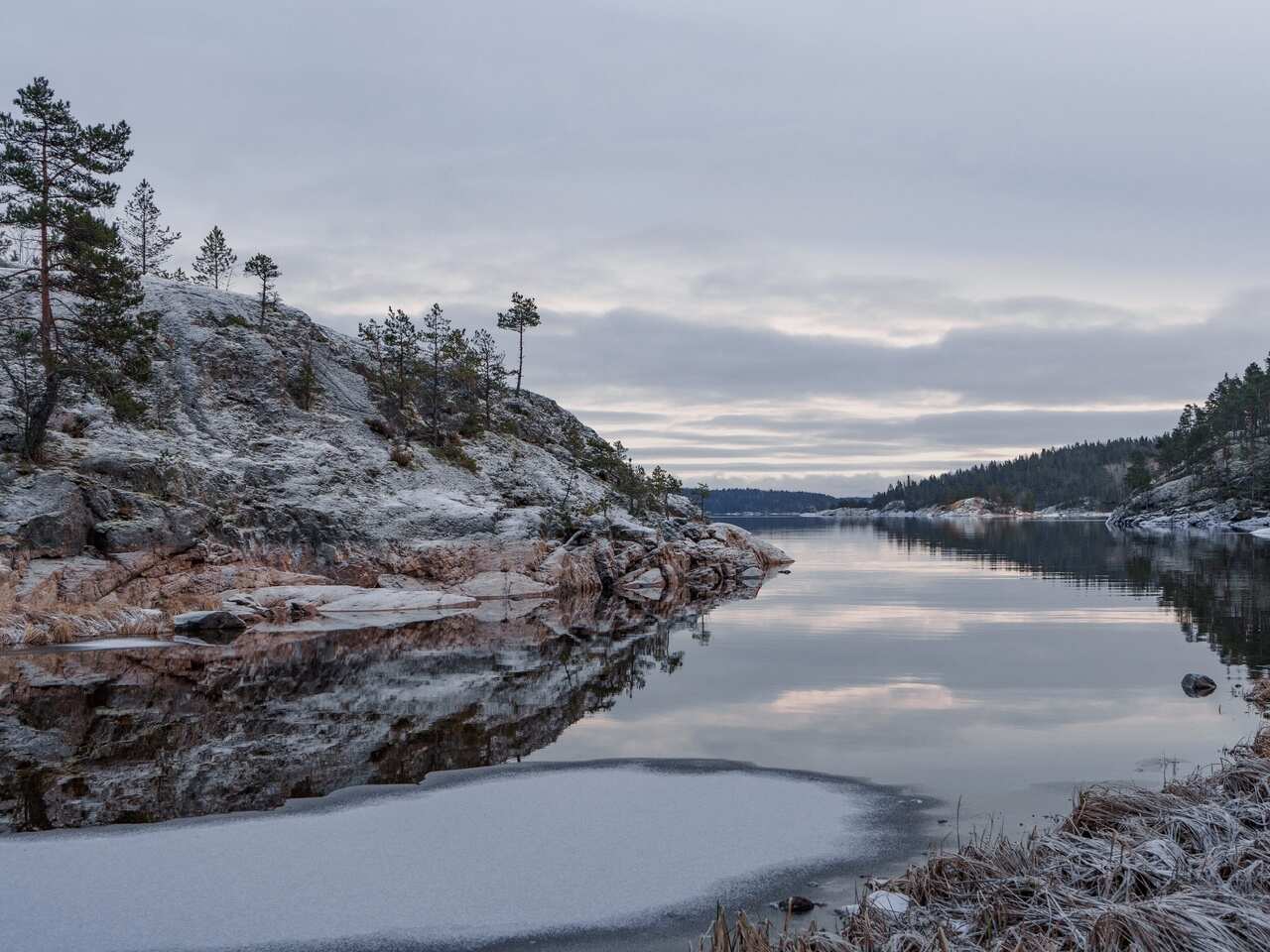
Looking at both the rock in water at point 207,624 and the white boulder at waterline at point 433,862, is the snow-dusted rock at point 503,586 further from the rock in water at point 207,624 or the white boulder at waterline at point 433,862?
the white boulder at waterline at point 433,862

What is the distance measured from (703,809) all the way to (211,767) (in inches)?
355

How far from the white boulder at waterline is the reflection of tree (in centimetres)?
1976

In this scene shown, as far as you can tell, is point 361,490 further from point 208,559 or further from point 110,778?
point 110,778

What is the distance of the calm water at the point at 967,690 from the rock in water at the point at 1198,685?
0.33 m

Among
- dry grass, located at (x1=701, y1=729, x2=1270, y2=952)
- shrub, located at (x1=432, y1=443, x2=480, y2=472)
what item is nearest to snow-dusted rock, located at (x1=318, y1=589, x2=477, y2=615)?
shrub, located at (x1=432, y1=443, x2=480, y2=472)

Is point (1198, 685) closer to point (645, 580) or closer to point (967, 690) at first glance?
point (967, 690)

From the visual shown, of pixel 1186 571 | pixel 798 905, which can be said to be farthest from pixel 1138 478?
pixel 798 905

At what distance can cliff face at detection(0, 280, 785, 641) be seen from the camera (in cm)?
3656

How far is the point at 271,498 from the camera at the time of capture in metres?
47.8

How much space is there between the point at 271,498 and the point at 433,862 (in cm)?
4049

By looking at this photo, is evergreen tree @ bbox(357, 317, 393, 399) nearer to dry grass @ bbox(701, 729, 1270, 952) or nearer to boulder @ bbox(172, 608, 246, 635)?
boulder @ bbox(172, 608, 246, 635)

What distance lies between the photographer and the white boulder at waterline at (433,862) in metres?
9.42

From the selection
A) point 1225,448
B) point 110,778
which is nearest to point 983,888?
point 110,778

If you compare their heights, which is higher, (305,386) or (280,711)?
(305,386)
